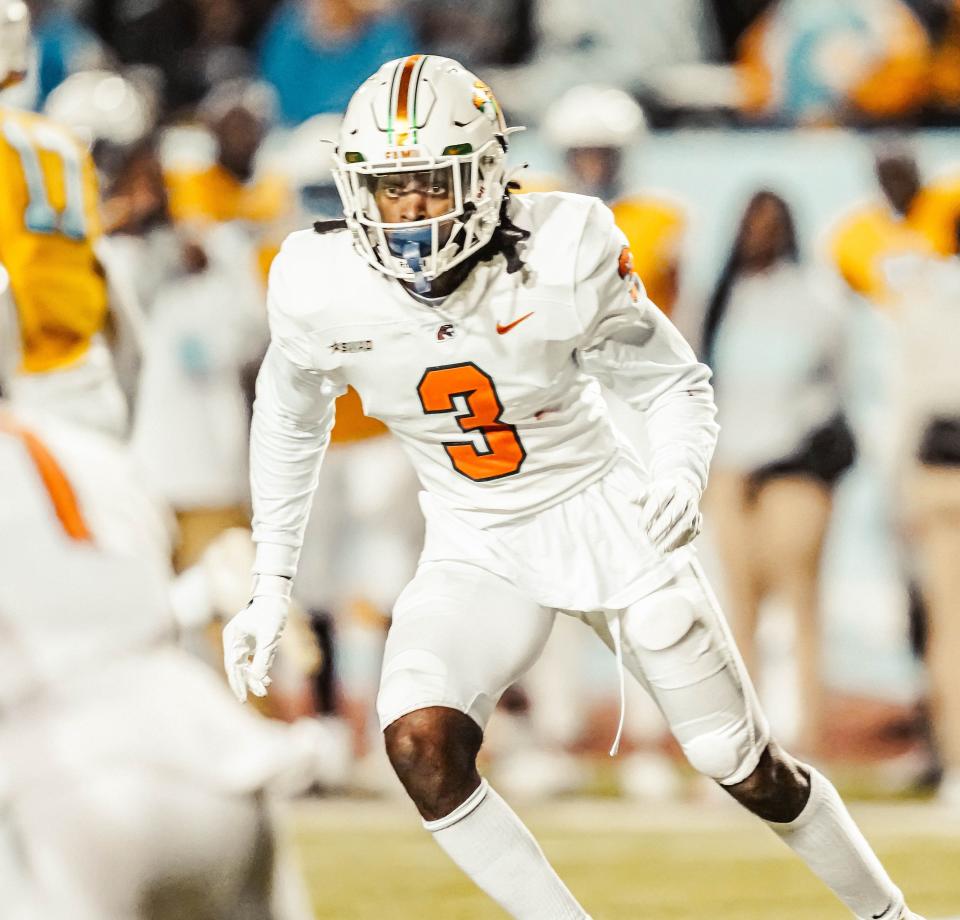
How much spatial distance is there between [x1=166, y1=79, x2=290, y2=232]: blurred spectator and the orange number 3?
284 cm

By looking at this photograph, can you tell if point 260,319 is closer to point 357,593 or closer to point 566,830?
point 357,593

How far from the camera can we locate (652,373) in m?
3.41

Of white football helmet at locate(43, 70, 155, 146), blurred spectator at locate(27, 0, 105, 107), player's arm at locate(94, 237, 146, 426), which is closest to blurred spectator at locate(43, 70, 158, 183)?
white football helmet at locate(43, 70, 155, 146)

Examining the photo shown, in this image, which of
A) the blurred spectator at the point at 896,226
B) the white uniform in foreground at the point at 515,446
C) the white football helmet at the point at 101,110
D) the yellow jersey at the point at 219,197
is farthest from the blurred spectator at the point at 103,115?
the white uniform in foreground at the point at 515,446

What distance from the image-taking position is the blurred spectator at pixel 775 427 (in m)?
5.62

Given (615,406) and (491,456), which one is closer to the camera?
(491,456)

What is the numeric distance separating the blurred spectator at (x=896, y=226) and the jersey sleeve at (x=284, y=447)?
2737 mm

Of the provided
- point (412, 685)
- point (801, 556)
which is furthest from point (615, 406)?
point (412, 685)

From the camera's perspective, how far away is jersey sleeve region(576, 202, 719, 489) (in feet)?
10.8

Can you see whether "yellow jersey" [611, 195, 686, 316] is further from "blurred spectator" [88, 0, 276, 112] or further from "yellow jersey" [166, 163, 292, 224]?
"blurred spectator" [88, 0, 276, 112]

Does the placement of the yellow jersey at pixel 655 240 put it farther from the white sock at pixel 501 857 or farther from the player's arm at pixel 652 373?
the white sock at pixel 501 857

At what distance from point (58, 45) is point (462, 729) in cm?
496

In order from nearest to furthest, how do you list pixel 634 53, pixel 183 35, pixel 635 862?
pixel 635 862, pixel 634 53, pixel 183 35

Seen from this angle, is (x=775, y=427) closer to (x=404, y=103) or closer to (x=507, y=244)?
(x=507, y=244)
